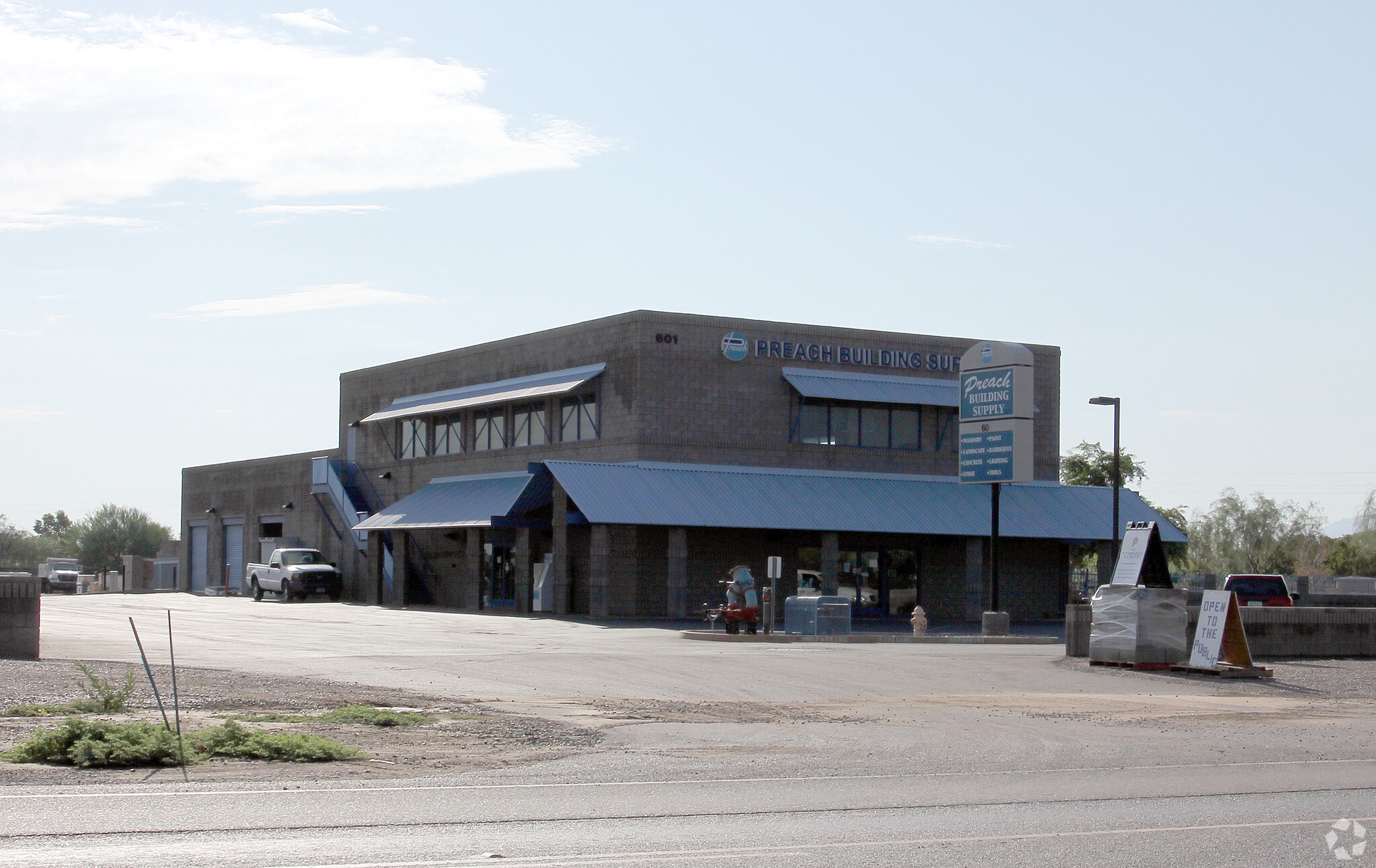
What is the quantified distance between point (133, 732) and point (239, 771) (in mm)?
1297

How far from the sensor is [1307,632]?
29344mm

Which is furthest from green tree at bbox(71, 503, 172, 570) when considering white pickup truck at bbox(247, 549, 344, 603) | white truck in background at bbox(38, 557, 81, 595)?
white pickup truck at bbox(247, 549, 344, 603)

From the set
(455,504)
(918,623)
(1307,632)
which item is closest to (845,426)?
(455,504)

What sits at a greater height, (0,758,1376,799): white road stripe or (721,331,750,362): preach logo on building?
(721,331,750,362): preach logo on building

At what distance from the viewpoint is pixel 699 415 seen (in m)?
43.3

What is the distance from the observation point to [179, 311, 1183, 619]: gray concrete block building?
41594 mm

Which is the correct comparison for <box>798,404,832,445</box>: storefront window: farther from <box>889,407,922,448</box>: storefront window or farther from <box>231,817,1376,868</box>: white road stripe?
<box>231,817,1376,868</box>: white road stripe

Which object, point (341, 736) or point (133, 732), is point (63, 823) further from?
point (341, 736)

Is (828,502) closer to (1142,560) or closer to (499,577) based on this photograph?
(499,577)

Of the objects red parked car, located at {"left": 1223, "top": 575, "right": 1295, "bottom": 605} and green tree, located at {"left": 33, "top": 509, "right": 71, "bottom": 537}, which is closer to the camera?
red parked car, located at {"left": 1223, "top": 575, "right": 1295, "bottom": 605}

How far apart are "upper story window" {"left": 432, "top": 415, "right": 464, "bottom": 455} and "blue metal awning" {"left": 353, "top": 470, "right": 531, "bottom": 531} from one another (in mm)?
1096

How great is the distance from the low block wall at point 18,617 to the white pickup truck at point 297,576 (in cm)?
3049

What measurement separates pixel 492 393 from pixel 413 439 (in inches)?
262

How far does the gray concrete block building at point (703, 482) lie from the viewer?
1638 inches
